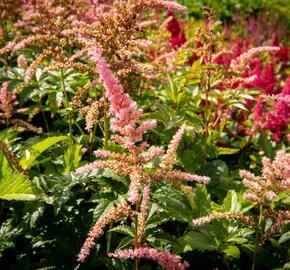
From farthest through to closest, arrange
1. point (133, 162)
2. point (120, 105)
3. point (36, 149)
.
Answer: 1. point (36, 149)
2. point (133, 162)
3. point (120, 105)

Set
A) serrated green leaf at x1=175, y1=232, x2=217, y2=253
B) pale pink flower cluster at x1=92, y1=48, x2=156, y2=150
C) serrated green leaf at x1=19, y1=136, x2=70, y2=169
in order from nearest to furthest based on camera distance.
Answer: pale pink flower cluster at x1=92, y1=48, x2=156, y2=150, serrated green leaf at x1=175, y1=232, x2=217, y2=253, serrated green leaf at x1=19, y1=136, x2=70, y2=169

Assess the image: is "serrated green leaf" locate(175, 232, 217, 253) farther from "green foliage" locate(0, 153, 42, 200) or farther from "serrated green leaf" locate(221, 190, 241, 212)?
"green foliage" locate(0, 153, 42, 200)

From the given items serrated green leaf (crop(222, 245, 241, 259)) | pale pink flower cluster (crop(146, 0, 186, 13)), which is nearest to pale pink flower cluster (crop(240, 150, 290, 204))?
serrated green leaf (crop(222, 245, 241, 259))

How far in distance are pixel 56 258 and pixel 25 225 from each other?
27 centimetres

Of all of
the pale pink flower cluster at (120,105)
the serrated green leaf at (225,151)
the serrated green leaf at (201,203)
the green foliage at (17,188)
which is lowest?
the serrated green leaf at (225,151)

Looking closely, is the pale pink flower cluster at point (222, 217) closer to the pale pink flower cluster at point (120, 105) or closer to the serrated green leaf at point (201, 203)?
the serrated green leaf at point (201, 203)

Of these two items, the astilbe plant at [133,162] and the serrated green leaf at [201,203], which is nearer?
the astilbe plant at [133,162]

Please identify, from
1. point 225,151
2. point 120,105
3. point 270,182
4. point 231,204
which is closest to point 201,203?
point 231,204

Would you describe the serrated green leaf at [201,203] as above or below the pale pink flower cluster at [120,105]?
below

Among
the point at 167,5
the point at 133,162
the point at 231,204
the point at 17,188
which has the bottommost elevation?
the point at 231,204

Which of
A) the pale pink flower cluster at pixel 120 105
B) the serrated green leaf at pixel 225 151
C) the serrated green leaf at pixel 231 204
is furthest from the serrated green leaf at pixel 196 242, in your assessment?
the serrated green leaf at pixel 225 151

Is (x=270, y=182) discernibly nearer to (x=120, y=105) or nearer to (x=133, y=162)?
(x=133, y=162)

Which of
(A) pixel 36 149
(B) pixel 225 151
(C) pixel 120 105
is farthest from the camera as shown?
(B) pixel 225 151

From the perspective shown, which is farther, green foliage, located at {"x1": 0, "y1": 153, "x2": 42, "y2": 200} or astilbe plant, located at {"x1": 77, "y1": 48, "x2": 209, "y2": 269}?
green foliage, located at {"x1": 0, "y1": 153, "x2": 42, "y2": 200}
